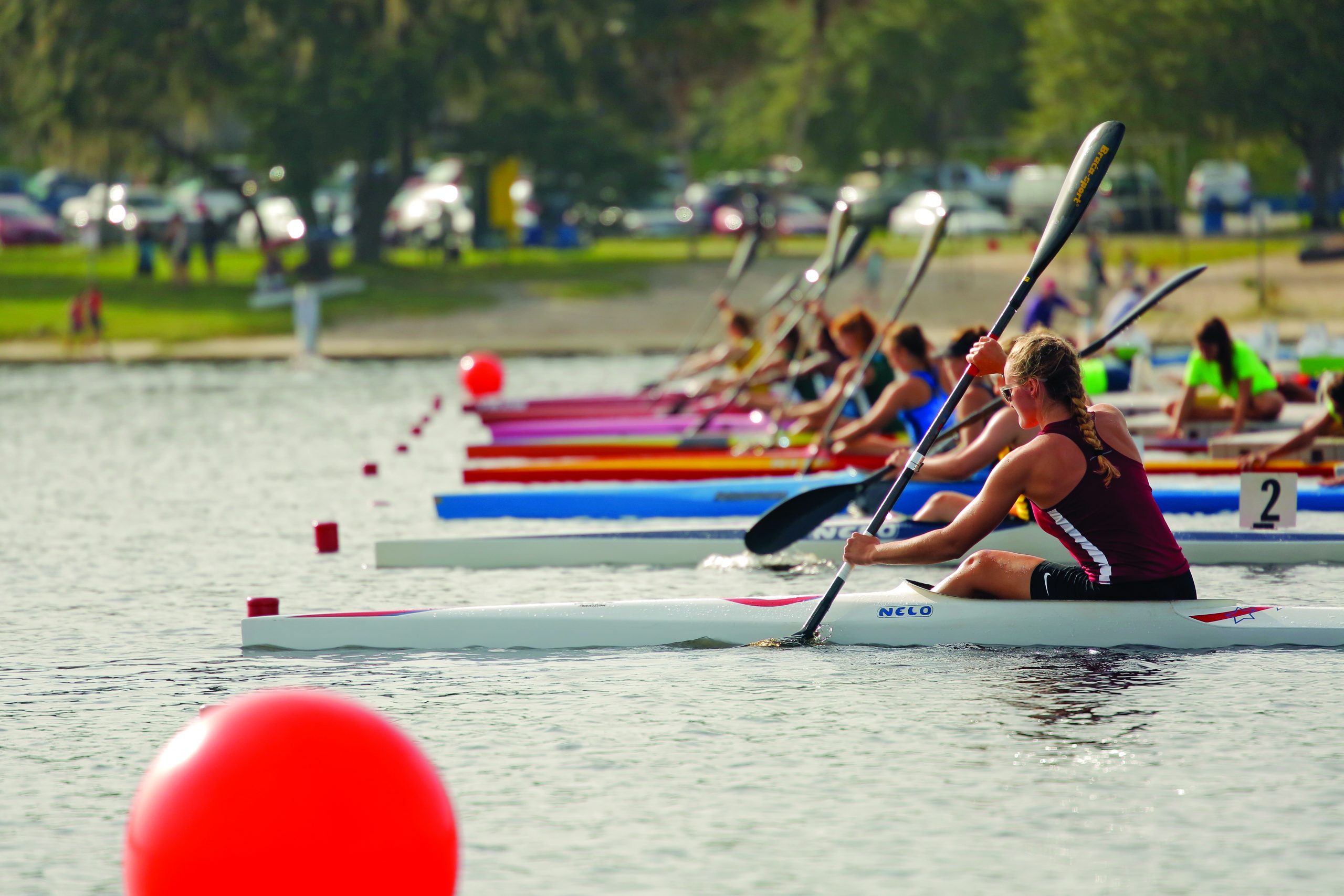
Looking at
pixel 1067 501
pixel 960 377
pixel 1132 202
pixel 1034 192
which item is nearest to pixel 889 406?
pixel 960 377

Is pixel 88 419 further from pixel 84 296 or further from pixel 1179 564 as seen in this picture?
pixel 1179 564

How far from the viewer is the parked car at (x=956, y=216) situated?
4284 cm

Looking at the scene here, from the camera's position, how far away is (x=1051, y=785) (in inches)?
250

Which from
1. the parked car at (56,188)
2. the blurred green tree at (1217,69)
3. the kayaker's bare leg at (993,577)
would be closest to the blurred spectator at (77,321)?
the blurred green tree at (1217,69)

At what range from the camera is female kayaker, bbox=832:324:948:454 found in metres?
11.9

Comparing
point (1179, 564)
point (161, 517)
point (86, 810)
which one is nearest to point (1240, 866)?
point (1179, 564)

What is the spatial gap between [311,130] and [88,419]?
15602 mm

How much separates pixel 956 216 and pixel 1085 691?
3702 cm

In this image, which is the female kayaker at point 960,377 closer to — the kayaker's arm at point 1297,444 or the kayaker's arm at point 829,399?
the kayaker's arm at point 1297,444

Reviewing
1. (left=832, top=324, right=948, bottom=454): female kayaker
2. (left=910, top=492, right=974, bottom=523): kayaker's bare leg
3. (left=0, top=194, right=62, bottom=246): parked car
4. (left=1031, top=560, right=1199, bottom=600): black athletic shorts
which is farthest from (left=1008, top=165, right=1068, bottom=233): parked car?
(left=1031, top=560, right=1199, bottom=600): black athletic shorts

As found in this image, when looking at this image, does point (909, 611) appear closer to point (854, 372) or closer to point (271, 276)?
point (854, 372)

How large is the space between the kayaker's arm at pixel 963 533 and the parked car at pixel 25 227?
153 feet

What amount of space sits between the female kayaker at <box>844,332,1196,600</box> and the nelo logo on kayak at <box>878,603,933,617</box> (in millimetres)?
327

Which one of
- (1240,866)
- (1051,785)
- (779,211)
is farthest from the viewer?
(779,211)
